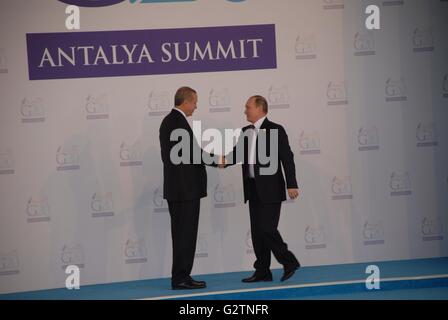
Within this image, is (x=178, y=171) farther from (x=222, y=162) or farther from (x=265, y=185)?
(x=265, y=185)

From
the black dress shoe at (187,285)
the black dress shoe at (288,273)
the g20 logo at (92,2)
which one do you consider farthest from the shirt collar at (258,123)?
the g20 logo at (92,2)

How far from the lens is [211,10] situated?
796cm

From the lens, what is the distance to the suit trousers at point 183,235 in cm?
700

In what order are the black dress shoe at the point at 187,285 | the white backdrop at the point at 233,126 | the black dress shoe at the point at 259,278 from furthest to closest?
the white backdrop at the point at 233,126, the black dress shoe at the point at 259,278, the black dress shoe at the point at 187,285

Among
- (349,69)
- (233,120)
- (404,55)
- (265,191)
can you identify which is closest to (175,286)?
(265,191)

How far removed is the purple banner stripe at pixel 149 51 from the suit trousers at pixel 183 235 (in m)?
1.61

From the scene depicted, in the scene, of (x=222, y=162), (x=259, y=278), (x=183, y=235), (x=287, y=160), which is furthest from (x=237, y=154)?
(x=259, y=278)

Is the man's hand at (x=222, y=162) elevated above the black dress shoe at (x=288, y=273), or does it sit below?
above

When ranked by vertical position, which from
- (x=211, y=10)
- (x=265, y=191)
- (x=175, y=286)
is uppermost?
(x=211, y=10)

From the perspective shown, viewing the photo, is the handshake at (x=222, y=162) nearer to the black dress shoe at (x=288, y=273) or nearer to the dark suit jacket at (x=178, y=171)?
the dark suit jacket at (x=178, y=171)

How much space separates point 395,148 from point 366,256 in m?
1.17

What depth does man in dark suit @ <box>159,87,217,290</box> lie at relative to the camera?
6957 mm

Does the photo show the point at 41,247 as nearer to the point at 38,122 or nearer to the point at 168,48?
the point at 38,122

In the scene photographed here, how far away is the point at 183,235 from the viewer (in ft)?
23.0
